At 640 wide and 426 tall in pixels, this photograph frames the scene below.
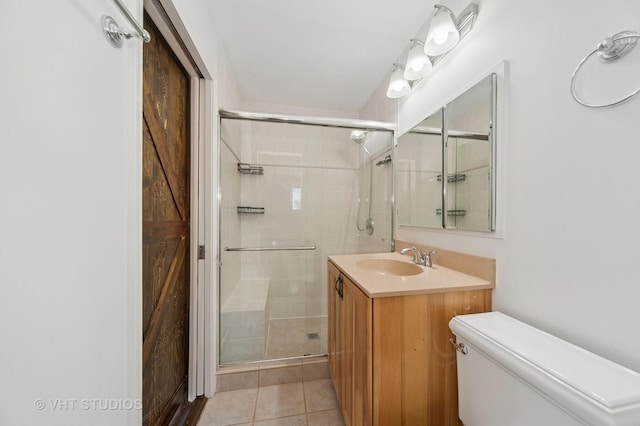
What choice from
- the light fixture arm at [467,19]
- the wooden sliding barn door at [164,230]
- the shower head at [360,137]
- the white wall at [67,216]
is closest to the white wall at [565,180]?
the light fixture arm at [467,19]

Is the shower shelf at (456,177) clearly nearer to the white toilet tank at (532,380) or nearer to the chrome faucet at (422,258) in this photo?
the chrome faucet at (422,258)

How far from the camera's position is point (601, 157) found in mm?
605

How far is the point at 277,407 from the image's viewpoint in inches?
50.3

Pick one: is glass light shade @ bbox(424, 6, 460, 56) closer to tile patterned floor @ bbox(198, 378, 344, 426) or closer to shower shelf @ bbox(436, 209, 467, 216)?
shower shelf @ bbox(436, 209, 467, 216)

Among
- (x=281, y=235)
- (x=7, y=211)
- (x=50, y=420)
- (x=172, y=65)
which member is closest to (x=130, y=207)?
(x=7, y=211)

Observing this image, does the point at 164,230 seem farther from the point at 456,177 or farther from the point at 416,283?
the point at 456,177

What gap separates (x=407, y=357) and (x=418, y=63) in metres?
1.55

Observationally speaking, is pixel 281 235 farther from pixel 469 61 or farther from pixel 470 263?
pixel 469 61

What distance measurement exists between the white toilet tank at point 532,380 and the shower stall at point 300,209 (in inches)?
41.8

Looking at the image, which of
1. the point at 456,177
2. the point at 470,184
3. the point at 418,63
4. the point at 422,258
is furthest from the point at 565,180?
the point at 418,63

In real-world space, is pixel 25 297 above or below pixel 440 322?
above

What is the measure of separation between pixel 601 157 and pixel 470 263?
1.92 feet

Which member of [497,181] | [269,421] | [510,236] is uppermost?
[497,181]

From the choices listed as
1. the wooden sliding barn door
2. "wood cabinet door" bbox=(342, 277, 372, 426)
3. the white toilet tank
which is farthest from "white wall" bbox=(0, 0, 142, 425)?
the white toilet tank
